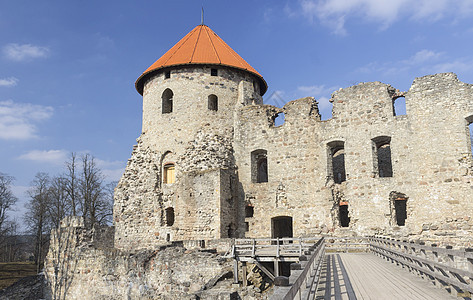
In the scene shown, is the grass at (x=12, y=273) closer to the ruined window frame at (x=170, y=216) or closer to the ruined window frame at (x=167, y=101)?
the ruined window frame at (x=170, y=216)

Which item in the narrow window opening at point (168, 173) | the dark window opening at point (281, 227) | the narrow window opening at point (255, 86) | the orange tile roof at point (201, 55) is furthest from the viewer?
the narrow window opening at point (255, 86)

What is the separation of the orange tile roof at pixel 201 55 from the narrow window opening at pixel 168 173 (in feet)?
17.0

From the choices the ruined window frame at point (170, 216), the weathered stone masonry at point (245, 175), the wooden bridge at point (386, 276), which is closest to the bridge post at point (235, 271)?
the weathered stone masonry at point (245, 175)

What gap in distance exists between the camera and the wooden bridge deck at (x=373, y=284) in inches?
265

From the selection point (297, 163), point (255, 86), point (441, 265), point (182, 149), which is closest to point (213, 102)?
point (255, 86)

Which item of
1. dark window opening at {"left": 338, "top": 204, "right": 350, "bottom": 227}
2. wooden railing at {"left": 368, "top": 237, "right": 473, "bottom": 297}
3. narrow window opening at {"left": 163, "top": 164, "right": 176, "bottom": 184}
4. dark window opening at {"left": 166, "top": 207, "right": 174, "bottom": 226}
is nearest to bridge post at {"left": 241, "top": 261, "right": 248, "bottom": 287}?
wooden railing at {"left": 368, "top": 237, "right": 473, "bottom": 297}

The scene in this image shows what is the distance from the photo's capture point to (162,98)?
2173cm

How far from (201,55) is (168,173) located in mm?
6461

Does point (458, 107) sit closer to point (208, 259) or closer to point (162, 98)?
point (208, 259)

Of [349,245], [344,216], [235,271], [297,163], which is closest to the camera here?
[235,271]

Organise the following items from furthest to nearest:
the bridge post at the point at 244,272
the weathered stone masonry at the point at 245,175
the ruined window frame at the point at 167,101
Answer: the ruined window frame at the point at 167,101 < the weathered stone masonry at the point at 245,175 < the bridge post at the point at 244,272

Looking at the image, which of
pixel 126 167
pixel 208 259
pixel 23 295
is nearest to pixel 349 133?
pixel 208 259

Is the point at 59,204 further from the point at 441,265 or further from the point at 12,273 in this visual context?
the point at 441,265

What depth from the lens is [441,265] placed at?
6.87 metres
